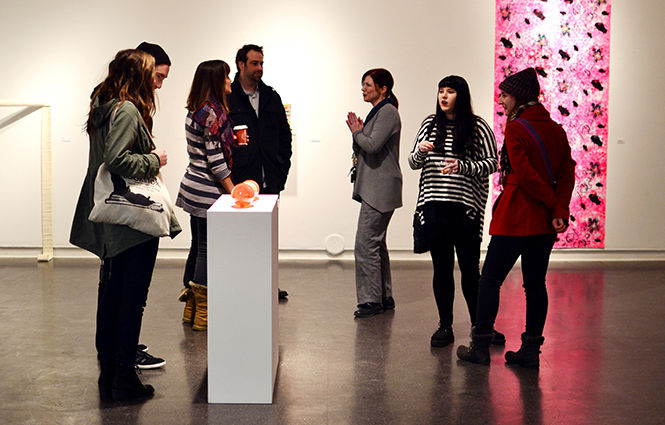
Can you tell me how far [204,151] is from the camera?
5.44m

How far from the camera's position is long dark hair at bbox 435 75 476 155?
16.8 feet

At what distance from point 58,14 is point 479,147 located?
461 centimetres

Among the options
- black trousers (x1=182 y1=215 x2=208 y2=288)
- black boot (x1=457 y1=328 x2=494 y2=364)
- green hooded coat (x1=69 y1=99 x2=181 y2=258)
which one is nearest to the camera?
green hooded coat (x1=69 y1=99 x2=181 y2=258)

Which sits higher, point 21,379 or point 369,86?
point 369,86

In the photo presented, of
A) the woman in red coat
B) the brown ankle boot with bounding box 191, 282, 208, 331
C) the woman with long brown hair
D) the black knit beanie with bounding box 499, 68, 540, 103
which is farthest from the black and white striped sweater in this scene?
the woman with long brown hair

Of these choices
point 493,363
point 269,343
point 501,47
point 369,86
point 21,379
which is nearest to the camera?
point 269,343

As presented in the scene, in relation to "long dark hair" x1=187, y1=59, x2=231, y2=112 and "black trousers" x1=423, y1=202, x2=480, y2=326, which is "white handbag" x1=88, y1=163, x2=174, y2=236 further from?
"black trousers" x1=423, y1=202, x2=480, y2=326

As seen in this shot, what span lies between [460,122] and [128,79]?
1.88m

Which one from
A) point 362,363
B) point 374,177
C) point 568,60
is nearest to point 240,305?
point 362,363

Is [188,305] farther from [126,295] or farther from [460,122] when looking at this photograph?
[460,122]

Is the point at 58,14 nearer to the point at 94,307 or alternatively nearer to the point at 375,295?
the point at 94,307

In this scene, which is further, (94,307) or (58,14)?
(58,14)

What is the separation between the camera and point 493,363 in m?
4.94

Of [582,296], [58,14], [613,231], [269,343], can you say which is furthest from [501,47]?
[269,343]
